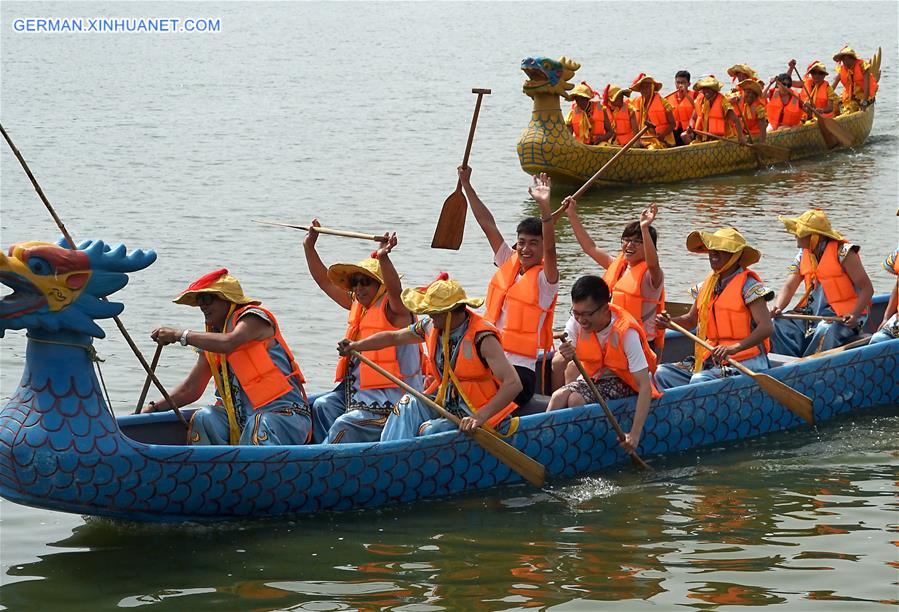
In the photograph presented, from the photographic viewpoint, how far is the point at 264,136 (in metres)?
25.9

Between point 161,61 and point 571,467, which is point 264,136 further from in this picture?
point 571,467

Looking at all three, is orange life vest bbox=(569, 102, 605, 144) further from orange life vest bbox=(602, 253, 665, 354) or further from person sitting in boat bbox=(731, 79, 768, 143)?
orange life vest bbox=(602, 253, 665, 354)

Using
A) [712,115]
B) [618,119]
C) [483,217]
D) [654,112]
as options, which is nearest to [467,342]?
[483,217]

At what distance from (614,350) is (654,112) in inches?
426

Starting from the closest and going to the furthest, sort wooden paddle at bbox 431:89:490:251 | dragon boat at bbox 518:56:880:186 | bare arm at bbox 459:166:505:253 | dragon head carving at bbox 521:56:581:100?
bare arm at bbox 459:166:505:253
wooden paddle at bbox 431:89:490:251
dragon head carving at bbox 521:56:581:100
dragon boat at bbox 518:56:880:186

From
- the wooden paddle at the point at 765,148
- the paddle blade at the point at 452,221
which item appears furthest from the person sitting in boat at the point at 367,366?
the wooden paddle at the point at 765,148

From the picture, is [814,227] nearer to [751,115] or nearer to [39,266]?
[39,266]

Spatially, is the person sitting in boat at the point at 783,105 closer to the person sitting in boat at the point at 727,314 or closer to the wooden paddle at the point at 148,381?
the person sitting in boat at the point at 727,314

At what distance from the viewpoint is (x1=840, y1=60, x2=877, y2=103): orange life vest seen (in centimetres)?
2234

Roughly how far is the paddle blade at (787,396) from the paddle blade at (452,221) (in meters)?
2.61

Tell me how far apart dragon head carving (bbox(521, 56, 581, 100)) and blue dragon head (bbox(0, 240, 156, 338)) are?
9.79 m

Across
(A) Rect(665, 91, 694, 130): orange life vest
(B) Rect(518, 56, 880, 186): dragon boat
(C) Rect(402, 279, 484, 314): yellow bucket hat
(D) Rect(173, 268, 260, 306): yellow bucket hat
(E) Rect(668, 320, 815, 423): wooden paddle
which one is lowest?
(E) Rect(668, 320, 815, 423): wooden paddle

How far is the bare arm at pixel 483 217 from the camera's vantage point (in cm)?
985

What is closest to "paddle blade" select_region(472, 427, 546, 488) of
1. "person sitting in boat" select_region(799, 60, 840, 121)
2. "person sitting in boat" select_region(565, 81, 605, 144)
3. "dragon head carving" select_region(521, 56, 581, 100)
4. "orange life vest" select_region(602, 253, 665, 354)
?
"orange life vest" select_region(602, 253, 665, 354)
